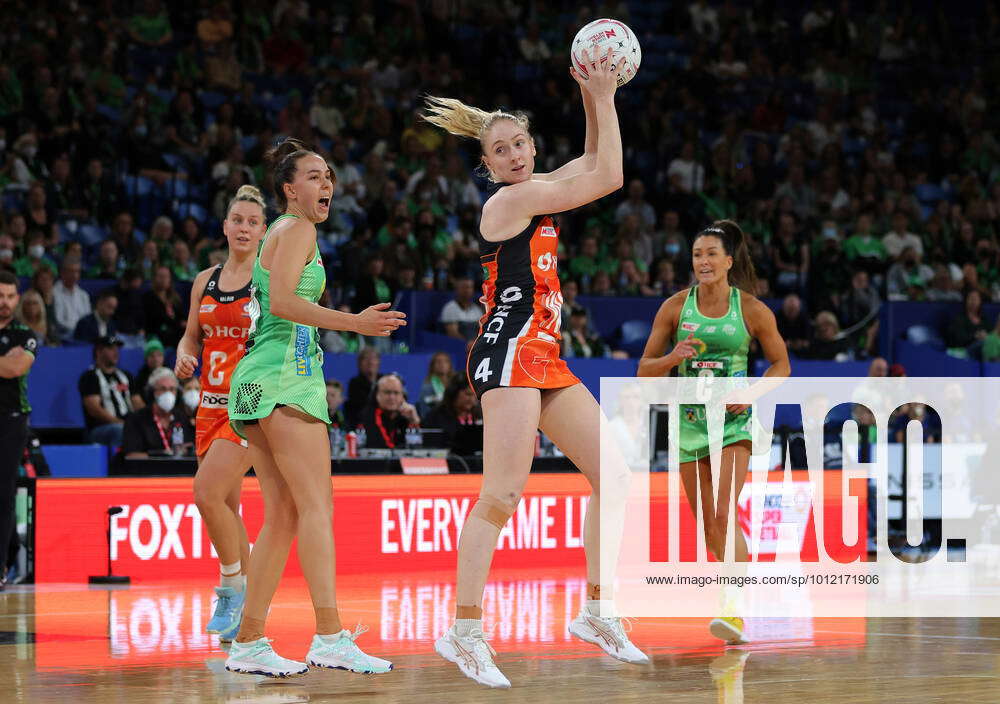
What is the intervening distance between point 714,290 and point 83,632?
3924 millimetres

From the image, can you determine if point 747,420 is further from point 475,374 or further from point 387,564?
point 387,564

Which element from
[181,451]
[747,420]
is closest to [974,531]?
[747,420]

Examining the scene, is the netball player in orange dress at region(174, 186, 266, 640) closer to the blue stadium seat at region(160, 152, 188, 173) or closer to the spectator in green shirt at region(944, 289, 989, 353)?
the blue stadium seat at region(160, 152, 188, 173)

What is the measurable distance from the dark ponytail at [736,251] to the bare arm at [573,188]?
1.96 meters

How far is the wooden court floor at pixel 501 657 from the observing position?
572 cm

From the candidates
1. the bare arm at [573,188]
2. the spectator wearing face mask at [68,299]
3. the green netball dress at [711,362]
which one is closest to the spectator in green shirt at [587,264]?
the spectator wearing face mask at [68,299]

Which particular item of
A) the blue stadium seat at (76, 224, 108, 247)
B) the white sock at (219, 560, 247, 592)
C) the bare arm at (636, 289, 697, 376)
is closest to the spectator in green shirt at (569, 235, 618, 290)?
the blue stadium seat at (76, 224, 108, 247)

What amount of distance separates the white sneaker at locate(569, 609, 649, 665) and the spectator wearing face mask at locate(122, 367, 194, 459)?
586 cm

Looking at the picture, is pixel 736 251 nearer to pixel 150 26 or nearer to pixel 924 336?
pixel 924 336

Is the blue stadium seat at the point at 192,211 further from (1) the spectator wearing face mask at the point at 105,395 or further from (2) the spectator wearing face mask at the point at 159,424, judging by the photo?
(2) the spectator wearing face mask at the point at 159,424

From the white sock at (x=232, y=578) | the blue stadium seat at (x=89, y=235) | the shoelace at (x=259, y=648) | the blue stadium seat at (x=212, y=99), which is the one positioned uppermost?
the blue stadium seat at (x=212, y=99)

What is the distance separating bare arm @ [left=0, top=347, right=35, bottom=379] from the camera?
9484mm

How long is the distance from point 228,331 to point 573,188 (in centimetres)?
250

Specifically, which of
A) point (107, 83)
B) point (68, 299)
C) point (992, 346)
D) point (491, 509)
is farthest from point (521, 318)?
point (107, 83)
